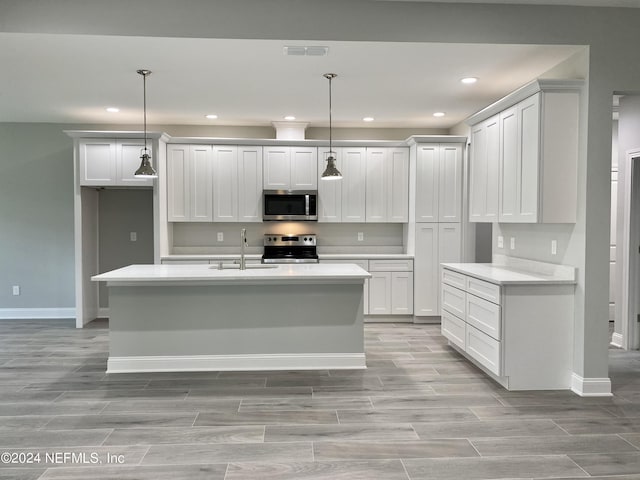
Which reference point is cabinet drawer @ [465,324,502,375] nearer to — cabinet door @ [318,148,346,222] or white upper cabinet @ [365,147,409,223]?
white upper cabinet @ [365,147,409,223]

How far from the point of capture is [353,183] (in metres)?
6.45

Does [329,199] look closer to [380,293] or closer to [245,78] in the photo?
[380,293]

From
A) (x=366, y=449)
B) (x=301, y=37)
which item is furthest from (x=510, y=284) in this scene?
(x=301, y=37)

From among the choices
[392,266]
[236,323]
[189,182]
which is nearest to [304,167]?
[189,182]

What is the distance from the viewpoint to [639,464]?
2559 mm

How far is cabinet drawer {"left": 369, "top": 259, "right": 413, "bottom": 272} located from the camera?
6.16 meters

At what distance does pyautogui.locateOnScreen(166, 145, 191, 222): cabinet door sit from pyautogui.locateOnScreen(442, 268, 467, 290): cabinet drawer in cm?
336

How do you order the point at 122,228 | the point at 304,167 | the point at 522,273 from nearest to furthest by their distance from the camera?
1. the point at 522,273
2. the point at 304,167
3. the point at 122,228

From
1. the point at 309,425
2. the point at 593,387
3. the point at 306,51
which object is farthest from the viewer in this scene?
the point at 306,51

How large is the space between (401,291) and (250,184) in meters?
2.42

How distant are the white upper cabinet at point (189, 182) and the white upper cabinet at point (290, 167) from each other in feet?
2.48

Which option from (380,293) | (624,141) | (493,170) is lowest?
(380,293)

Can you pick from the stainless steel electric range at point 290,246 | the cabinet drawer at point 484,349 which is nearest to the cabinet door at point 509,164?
the cabinet drawer at point 484,349

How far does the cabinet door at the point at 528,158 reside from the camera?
3656mm
